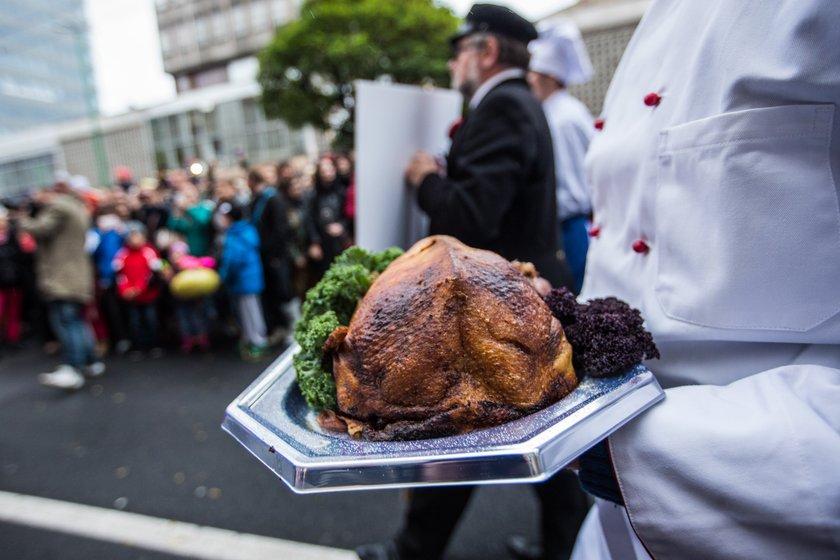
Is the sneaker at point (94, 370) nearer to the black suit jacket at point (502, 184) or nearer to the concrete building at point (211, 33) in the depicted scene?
the black suit jacket at point (502, 184)

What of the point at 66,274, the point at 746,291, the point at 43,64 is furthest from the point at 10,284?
the point at 43,64

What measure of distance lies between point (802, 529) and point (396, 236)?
185 cm

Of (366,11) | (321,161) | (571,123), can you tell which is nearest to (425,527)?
(571,123)


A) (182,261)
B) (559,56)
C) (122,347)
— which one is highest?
(559,56)

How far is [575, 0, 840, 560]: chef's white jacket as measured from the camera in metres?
0.84

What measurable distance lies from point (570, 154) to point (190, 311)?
16.9 feet

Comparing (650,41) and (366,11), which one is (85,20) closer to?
(366,11)

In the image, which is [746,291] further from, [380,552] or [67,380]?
[67,380]

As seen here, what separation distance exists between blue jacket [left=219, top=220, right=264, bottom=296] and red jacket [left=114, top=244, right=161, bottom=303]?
1.27 meters

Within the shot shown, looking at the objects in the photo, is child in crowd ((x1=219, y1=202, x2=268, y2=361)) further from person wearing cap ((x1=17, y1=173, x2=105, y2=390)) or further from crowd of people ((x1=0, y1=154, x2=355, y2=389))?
person wearing cap ((x1=17, y1=173, x2=105, y2=390))

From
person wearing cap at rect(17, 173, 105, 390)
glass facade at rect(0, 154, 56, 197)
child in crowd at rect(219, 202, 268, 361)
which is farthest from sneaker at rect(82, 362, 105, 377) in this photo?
glass facade at rect(0, 154, 56, 197)

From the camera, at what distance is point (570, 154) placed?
11.0ft

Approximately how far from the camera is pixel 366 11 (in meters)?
22.6

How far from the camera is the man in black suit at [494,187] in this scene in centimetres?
190
